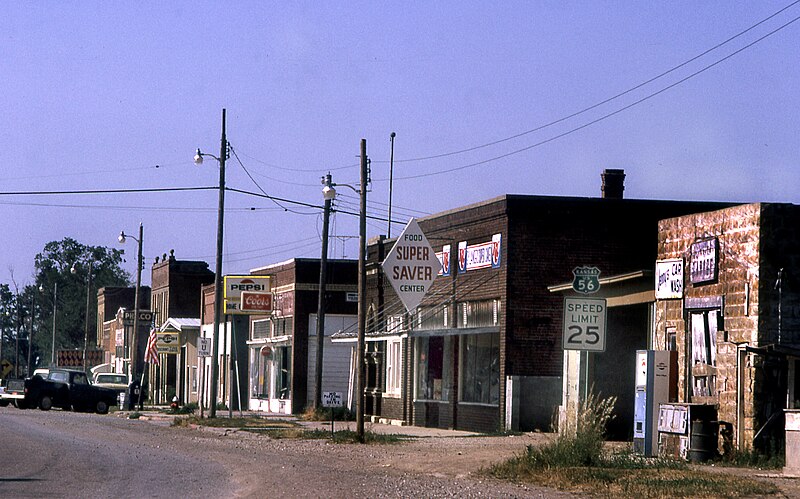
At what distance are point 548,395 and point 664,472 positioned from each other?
13.2 m

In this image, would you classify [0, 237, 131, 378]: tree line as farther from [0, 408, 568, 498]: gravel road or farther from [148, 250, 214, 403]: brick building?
[0, 408, 568, 498]: gravel road

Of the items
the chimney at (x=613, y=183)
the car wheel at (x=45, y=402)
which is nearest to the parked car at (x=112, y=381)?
the car wheel at (x=45, y=402)

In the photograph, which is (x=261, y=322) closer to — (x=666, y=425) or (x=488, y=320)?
(x=488, y=320)

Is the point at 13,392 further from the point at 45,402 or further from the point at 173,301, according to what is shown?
the point at 173,301

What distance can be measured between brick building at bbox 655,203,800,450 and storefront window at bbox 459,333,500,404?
33.9 ft

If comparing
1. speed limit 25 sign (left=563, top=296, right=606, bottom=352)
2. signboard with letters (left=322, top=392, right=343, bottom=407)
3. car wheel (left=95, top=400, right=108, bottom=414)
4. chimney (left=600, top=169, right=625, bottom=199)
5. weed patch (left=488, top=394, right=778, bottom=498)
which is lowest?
car wheel (left=95, top=400, right=108, bottom=414)

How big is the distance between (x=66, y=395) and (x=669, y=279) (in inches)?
1430

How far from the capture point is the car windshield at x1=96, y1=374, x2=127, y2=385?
62125mm

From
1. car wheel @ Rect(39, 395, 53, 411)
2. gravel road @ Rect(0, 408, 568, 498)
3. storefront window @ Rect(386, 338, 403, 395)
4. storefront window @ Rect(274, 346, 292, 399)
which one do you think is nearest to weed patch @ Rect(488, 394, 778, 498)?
gravel road @ Rect(0, 408, 568, 498)

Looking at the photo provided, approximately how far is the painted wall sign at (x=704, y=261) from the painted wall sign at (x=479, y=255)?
966cm

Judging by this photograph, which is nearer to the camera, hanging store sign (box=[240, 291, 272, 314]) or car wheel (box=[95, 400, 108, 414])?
hanging store sign (box=[240, 291, 272, 314])

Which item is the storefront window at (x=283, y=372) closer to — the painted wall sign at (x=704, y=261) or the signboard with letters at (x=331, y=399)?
the signboard with letters at (x=331, y=399)

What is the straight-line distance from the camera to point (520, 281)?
111 ft

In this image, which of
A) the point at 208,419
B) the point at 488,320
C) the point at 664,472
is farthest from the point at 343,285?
the point at 664,472
